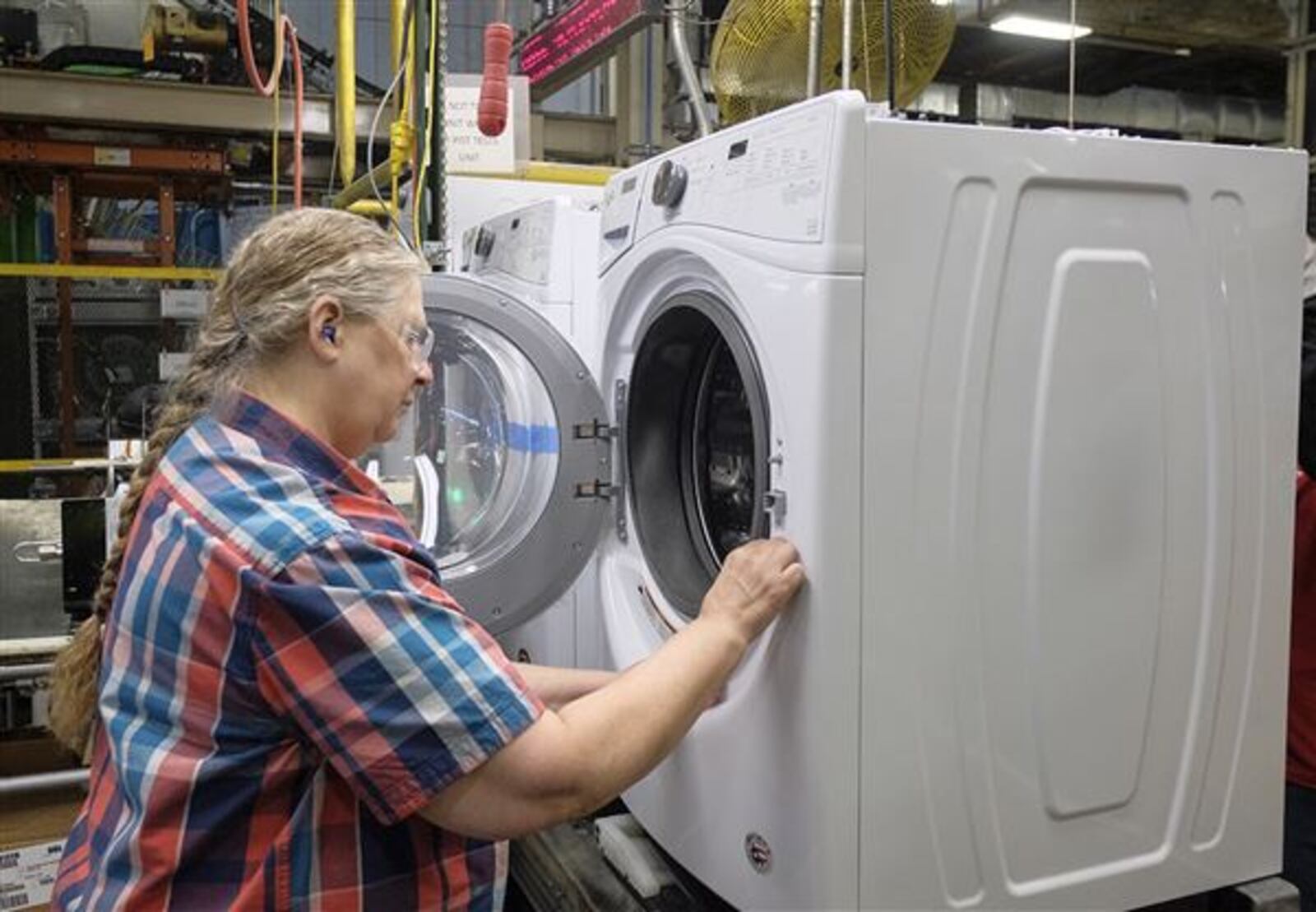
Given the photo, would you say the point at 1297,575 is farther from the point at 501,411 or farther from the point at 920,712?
the point at 501,411

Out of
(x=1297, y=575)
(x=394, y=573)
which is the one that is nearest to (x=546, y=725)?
(x=394, y=573)

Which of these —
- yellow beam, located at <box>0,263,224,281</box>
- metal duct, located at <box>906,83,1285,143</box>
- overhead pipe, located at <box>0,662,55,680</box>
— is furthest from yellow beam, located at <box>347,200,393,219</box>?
metal duct, located at <box>906,83,1285,143</box>

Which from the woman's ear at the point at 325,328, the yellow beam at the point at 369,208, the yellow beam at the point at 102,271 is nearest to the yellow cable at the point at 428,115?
the yellow beam at the point at 369,208

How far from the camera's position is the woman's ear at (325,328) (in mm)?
1311

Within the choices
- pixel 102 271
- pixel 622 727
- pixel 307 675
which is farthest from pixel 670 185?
pixel 102 271

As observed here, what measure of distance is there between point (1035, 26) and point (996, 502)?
20.6 ft

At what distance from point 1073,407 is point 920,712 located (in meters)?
0.48

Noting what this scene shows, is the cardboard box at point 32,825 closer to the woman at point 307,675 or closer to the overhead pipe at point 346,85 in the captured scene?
the woman at point 307,675

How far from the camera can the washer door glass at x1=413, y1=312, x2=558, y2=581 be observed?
2.19m

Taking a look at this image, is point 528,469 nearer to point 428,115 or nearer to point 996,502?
point 428,115

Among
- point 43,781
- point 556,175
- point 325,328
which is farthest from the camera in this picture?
point 556,175

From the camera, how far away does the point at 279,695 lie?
1.18 m

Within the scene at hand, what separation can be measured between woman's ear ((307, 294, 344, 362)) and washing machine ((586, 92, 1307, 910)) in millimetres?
578

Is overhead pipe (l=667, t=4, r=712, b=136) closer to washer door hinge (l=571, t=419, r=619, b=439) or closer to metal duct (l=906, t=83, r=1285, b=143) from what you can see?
washer door hinge (l=571, t=419, r=619, b=439)
